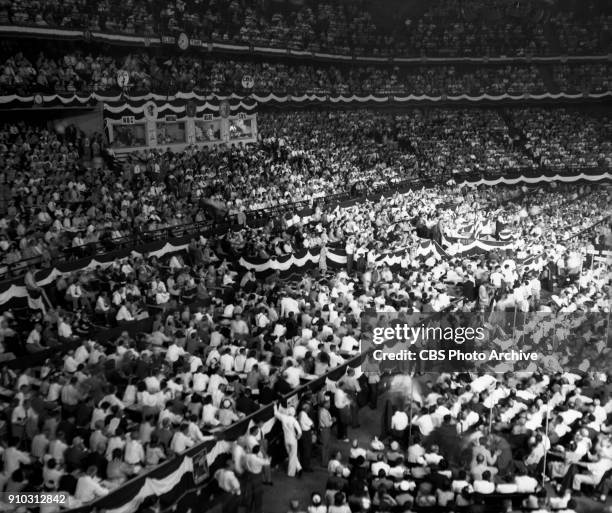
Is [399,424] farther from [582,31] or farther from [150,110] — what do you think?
[582,31]

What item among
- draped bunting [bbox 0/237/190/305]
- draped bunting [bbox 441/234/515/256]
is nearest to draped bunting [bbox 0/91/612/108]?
draped bunting [bbox 0/237/190/305]

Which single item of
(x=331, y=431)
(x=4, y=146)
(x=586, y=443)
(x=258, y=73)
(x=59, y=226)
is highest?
(x=258, y=73)

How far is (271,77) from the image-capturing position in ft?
124

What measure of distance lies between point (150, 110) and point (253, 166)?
5231mm

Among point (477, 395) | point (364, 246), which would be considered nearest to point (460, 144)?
point (364, 246)

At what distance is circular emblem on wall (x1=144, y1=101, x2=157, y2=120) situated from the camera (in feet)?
98.3

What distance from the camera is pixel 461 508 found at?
→ 10156mm

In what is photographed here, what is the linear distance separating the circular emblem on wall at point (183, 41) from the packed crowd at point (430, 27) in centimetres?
491

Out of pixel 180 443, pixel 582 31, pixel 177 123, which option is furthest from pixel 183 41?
pixel 582 31

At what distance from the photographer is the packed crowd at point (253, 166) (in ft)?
70.2

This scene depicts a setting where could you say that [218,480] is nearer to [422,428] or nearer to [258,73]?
[422,428]

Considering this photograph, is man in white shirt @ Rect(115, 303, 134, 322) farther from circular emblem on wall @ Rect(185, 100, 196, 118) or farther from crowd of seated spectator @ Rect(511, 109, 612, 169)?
crowd of seated spectator @ Rect(511, 109, 612, 169)

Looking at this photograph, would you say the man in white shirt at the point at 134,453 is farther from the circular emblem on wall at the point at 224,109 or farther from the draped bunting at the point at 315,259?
the circular emblem on wall at the point at 224,109

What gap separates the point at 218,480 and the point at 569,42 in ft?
144
